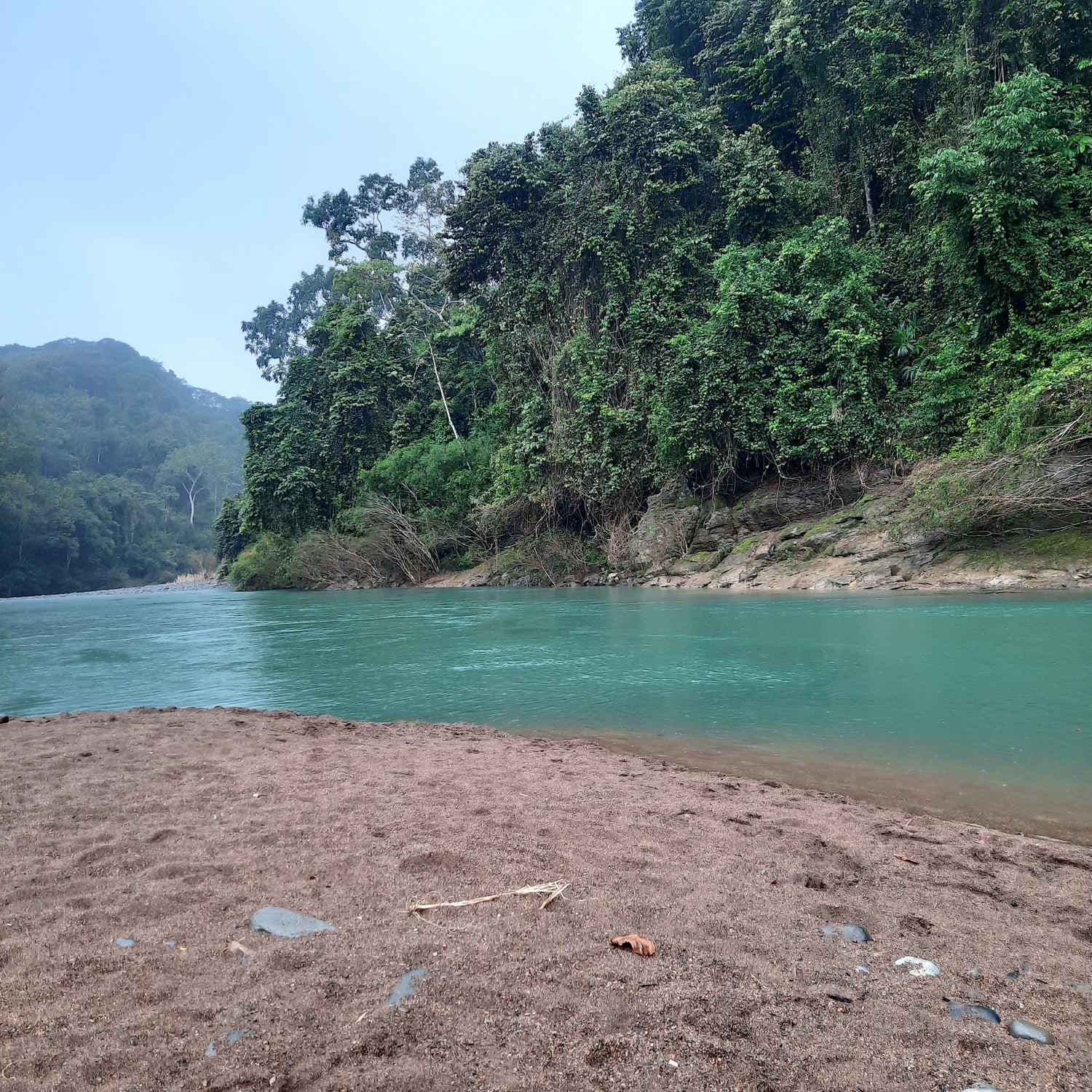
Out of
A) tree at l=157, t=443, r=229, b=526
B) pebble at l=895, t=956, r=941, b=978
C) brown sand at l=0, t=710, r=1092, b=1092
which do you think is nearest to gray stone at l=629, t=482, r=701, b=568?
brown sand at l=0, t=710, r=1092, b=1092

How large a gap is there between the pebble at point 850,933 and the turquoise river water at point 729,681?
1799 mm

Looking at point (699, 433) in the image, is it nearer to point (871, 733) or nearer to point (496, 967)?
point (871, 733)

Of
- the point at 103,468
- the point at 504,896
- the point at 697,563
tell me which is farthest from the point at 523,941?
the point at 103,468

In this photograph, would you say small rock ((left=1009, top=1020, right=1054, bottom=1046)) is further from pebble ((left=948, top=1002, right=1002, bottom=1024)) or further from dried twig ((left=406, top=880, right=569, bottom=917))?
dried twig ((left=406, top=880, right=569, bottom=917))

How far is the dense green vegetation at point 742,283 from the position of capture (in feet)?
50.1

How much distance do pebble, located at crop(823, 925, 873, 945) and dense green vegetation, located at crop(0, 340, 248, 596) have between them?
60.0m

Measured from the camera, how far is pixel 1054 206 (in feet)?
50.0

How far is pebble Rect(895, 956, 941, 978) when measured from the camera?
196 centimetres

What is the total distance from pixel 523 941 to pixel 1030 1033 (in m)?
1.32

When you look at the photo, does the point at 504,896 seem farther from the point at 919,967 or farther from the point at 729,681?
the point at 729,681

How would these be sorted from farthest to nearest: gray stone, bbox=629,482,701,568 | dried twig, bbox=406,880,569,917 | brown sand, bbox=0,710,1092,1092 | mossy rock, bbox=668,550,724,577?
gray stone, bbox=629,482,701,568
mossy rock, bbox=668,550,724,577
dried twig, bbox=406,880,569,917
brown sand, bbox=0,710,1092,1092

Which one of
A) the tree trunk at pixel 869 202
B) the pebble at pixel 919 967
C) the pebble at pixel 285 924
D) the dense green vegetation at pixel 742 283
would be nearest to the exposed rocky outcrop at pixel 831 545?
the dense green vegetation at pixel 742 283

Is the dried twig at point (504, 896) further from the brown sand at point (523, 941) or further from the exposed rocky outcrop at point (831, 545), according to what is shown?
the exposed rocky outcrop at point (831, 545)

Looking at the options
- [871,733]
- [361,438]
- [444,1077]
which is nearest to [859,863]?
[444,1077]
